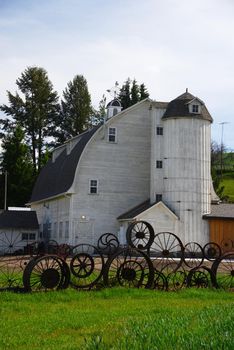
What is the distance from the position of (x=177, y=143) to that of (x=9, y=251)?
15.8 metres

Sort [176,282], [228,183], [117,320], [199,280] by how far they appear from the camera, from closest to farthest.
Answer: [117,320] → [199,280] → [176,282] → [228,183]

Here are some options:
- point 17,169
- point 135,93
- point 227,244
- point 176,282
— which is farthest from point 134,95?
point 176,282

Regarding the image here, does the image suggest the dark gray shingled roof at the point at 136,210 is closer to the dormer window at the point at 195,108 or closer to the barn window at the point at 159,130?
the barn window at the point at 159,130

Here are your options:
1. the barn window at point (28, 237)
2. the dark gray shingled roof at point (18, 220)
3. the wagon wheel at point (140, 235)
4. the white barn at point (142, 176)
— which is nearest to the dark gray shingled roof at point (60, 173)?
the white barn at point (142, 176)

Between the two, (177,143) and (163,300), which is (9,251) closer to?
(177,143)

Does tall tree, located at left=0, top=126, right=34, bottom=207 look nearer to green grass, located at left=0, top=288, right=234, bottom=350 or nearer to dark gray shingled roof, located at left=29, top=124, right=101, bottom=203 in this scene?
dark gray shingled roof, located at left=29, top=124, right=101, bottom=203

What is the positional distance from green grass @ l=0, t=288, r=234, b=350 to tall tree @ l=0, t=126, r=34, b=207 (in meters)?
45.8

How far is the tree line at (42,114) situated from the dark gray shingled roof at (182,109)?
2411cm

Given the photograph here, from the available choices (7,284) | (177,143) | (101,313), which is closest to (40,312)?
(101,313)

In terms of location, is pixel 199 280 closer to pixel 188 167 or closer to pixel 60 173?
pixel 188 167

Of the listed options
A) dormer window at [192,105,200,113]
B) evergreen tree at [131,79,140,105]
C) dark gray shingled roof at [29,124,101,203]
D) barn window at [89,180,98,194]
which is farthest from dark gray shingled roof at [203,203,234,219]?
evergreen tree at [131,79,140,105]

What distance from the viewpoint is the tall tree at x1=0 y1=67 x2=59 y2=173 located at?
6944cm

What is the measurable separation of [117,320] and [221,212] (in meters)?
30.3

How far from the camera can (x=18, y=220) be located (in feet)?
161
